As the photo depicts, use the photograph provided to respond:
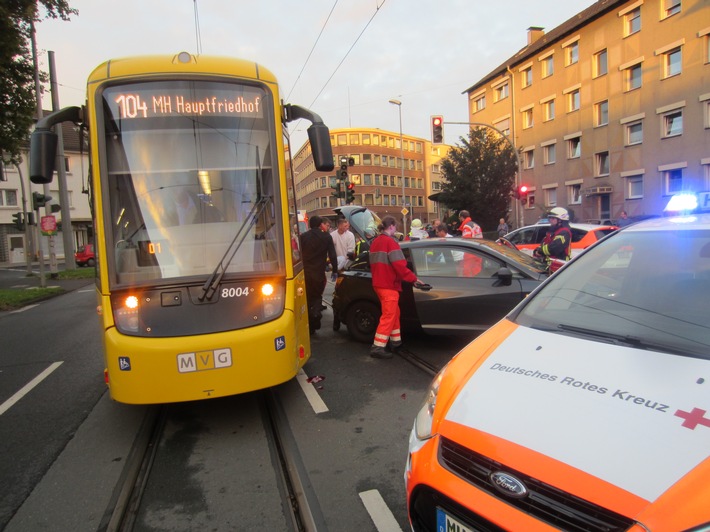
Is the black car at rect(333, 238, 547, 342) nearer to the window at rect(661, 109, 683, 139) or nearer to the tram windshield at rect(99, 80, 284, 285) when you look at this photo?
the tram windshield at rect(99, 80, 284, 285)

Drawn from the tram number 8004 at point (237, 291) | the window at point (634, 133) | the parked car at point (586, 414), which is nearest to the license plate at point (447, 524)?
the parked car at point (586, 414)

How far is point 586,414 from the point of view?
1.76 metres

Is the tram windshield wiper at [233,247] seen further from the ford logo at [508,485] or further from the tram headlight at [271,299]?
the ford logo at [508,485]

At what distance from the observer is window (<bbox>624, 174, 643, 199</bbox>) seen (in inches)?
1033

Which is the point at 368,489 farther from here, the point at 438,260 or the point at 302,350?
the point at 438,260

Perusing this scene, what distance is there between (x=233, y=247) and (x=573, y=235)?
9163mm

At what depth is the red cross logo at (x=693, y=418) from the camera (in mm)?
1555

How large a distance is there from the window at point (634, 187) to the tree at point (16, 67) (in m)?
26.5

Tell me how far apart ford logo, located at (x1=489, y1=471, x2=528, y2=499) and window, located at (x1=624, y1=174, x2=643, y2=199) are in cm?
2882

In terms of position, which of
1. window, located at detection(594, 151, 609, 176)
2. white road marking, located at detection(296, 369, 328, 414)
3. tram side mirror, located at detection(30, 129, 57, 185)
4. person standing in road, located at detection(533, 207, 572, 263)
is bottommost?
white road marking, located at detection(296, 369, 328, 414)

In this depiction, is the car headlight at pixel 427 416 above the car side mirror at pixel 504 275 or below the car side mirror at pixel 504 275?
below

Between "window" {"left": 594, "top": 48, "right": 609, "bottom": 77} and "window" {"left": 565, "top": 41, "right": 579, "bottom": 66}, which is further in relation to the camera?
"window" {"left": 565, "top": 41, "right": 579, "bottom": 66}

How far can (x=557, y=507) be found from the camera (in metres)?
1.56

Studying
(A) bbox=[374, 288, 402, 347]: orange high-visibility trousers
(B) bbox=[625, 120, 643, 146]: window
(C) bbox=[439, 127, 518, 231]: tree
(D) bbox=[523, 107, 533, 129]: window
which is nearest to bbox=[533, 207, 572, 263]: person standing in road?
(A) bbox=[374, 288, 402, 347]: orange high-visibility trousers
